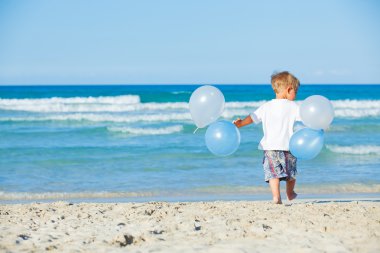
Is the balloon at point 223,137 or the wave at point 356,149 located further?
the wave at point 356,149

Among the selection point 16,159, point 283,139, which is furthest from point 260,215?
point 16,159

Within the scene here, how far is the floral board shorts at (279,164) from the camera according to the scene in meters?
5.74

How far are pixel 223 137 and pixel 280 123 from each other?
0.62 m

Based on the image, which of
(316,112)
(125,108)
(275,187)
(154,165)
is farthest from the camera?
(125,108)

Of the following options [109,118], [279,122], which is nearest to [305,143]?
[279,122]

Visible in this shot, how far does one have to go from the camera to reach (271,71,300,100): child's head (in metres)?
5.70

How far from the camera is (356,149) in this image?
1257 cm

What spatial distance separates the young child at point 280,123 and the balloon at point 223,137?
7.9 inches

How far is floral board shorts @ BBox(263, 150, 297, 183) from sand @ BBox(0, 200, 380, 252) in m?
0.34

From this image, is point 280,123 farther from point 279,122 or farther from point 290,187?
point 290,187
